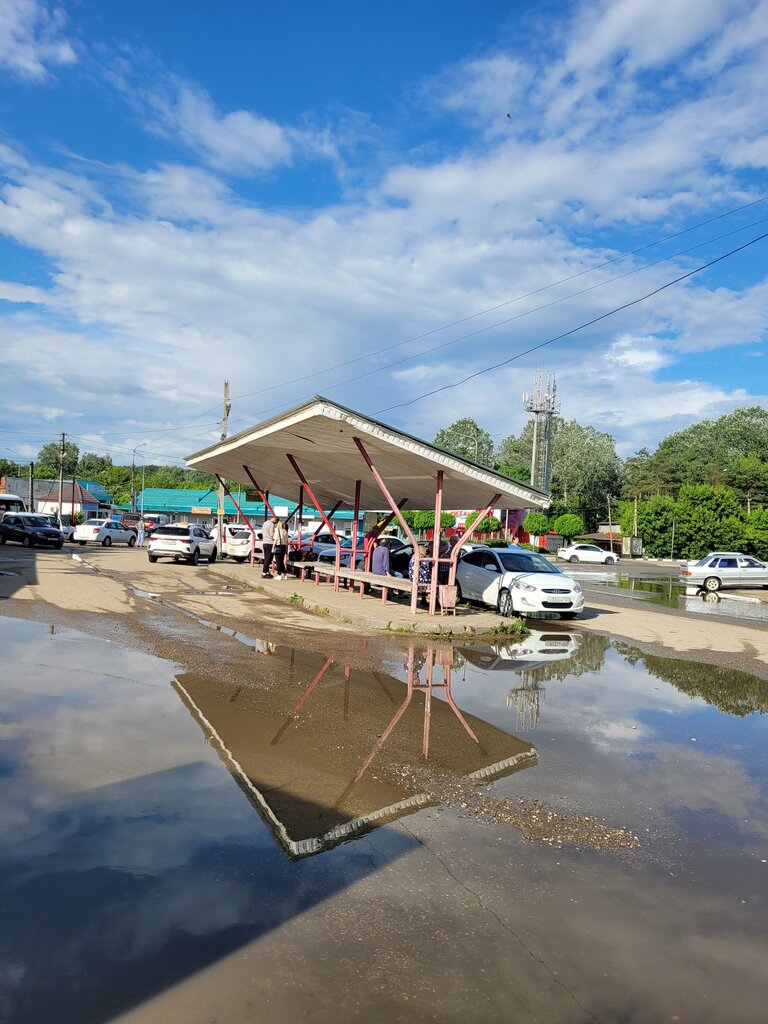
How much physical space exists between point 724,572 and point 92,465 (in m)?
143

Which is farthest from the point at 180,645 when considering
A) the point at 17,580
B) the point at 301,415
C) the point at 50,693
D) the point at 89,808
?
the point at 17,580

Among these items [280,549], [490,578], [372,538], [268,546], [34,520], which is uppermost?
[34,520]

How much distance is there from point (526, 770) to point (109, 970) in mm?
3881

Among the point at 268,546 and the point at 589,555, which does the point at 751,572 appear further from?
the point at 589,555

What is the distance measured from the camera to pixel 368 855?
4.41 m

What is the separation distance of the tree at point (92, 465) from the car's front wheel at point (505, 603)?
141 metres

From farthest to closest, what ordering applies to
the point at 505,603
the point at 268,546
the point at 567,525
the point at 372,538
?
1. the point at 567,525
2. the point at 268,546
3. the point at 372,538
4. the point at 505,603

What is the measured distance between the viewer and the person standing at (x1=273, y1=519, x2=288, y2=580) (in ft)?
81.6

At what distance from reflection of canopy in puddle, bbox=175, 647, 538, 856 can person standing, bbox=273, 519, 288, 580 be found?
15224 mm

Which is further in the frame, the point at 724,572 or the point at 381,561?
the point at 724,572

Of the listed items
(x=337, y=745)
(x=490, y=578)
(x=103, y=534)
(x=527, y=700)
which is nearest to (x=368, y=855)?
(x=337, y=745)

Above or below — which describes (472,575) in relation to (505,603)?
above

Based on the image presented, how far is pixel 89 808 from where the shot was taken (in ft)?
15.9

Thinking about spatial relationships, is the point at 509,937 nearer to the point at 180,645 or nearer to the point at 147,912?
the point at 147,912
